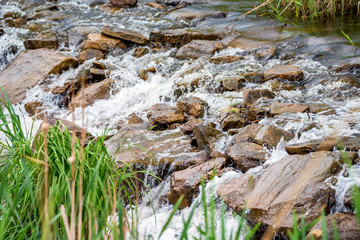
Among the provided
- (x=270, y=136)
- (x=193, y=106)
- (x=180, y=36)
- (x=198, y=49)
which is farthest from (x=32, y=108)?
(x=270, y=136)

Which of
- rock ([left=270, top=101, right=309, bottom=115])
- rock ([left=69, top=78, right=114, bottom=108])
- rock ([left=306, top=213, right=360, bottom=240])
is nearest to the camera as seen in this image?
Answer: rock ([left=306, top=213, right=360, bottom=240])

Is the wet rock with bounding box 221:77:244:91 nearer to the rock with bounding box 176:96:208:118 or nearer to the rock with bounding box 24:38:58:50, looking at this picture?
the rock with bounding box 176:96:208:118

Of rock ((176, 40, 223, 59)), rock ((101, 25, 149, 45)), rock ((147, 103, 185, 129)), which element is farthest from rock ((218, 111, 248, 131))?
rock ((101, 25, 149, 45))

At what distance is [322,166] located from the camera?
2648mm

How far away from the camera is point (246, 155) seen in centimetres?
329

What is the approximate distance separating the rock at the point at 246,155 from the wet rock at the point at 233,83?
216 centimetres

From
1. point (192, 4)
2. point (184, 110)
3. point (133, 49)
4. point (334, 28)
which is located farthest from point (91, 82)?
point (192, 4)

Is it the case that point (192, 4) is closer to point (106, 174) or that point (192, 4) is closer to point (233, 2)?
point (233, 2)

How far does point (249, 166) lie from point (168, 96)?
294cm

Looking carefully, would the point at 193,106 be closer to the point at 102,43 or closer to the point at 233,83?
the point at 233,83

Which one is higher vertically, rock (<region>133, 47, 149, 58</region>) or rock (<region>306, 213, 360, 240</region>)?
rock (<region>306, 213, 360, 240</region>)

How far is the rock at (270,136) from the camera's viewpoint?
3.46 m

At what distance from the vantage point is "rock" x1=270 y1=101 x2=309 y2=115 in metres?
4.22

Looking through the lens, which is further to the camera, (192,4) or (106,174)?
(192,4)
